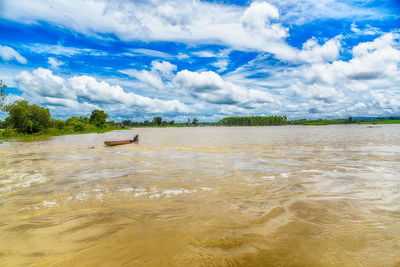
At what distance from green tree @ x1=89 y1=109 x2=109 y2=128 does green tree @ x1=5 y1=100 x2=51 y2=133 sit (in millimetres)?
54110

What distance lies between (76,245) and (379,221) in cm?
762

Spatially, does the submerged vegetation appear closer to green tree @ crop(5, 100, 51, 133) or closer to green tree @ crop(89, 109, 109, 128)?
green tree @ crop(5, 100, 51, 133)

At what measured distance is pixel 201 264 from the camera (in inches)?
157

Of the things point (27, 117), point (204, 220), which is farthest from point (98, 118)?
point (204, 220)

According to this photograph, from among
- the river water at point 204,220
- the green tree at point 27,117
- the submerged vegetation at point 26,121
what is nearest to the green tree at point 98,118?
the submerged vegetation at point 26,121

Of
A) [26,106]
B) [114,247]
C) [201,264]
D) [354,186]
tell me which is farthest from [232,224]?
[26,106]

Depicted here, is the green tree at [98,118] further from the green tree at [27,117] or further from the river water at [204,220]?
the river water at [204,220]

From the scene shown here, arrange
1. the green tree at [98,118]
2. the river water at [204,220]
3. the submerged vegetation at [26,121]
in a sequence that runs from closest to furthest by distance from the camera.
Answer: the river water at [204,220] < the submerged vegetation at [26,121] < the green tree at [98,118]

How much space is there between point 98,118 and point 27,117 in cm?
6382

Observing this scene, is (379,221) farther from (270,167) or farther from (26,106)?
(26,106)

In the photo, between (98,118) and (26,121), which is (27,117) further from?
(98,118)

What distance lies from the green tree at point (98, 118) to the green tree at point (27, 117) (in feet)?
178

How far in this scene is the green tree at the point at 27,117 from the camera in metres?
51.5

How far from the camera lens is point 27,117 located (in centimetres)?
5431
